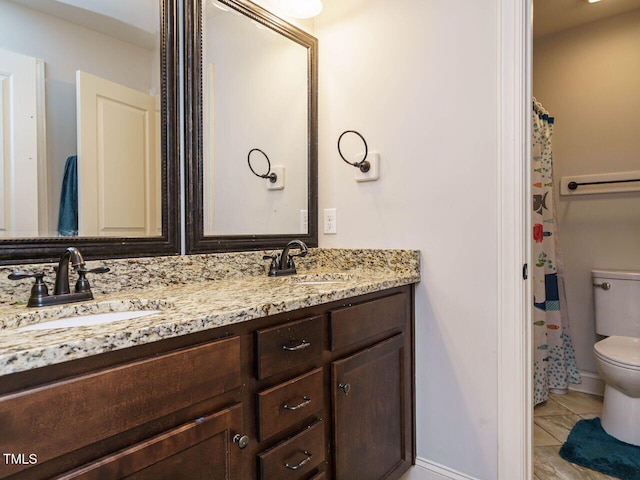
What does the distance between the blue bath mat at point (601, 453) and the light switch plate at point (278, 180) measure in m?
1.80

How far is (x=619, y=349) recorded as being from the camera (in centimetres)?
197

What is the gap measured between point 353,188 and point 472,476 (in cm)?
130

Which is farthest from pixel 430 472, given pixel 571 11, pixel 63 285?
pixel 571 11

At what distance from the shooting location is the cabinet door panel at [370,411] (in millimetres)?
1201

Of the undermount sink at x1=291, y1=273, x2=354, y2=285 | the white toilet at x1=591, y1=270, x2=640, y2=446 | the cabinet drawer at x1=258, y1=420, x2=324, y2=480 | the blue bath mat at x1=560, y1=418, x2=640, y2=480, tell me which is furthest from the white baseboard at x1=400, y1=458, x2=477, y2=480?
the white toilet at x1=591, y1=270, x2=640, y2=446

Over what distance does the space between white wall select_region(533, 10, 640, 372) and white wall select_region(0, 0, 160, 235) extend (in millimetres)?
Result: 2669

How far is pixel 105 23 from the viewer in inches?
49.4

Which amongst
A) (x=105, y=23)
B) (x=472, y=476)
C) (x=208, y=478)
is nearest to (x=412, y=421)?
(x=472, y=476)

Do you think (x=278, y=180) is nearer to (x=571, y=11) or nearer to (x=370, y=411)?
(x=370, y=411)

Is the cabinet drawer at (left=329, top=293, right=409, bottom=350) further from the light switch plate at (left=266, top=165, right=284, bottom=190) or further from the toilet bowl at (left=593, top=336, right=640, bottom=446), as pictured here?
the toilet bowl at (left=593, top=336, right=640, bottom=446)

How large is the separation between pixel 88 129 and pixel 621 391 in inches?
99.9

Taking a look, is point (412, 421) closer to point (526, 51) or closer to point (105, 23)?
point (526, 51)

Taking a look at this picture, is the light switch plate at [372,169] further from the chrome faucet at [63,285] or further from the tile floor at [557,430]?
the tile floor at [557,430]

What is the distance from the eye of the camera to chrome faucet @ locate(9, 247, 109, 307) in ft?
3.22
